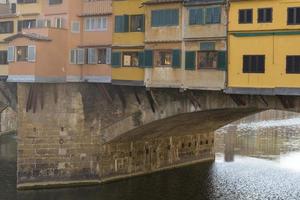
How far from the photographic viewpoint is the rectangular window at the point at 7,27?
43459 millimetres

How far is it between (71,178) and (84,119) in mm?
4463

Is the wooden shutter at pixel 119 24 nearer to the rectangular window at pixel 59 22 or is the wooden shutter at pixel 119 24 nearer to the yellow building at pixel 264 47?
the rectangular window at pixel 59 22

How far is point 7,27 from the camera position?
144 ft

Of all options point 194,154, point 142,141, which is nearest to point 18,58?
point 142,141

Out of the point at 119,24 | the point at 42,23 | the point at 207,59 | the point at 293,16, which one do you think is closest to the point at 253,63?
the point at 207,59

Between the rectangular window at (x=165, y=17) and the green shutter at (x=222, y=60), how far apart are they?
151 inches

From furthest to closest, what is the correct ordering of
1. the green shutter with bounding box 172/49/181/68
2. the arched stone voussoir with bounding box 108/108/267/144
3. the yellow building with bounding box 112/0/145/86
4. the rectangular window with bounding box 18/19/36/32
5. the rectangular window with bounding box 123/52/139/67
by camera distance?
the rectangular window with bounding box 18/19/36/32 < the arched stone voussoir with bounding box 108/108/267/144 < the rectangular window with bounding box 123/52/139/67 < the yellow building with bounding box 112/0/145/86 < the green shutter with bounding box 172/49/181/68

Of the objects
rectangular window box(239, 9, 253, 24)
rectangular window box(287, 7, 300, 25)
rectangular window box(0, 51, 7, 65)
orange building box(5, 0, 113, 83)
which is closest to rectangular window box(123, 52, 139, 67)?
orange building box(5, 0, 113, 83)

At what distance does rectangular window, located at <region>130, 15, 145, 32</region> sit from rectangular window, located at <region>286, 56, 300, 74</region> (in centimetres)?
1065

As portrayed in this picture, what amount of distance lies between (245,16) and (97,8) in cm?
1205

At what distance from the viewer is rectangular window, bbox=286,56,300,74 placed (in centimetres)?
2788

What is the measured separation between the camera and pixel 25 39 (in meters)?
36.0

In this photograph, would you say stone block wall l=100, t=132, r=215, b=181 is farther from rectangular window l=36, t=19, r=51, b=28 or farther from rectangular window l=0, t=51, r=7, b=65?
rectangular window l=0, t=51, r=7, b=65

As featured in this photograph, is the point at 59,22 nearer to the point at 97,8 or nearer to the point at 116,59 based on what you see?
the point at 97,8
